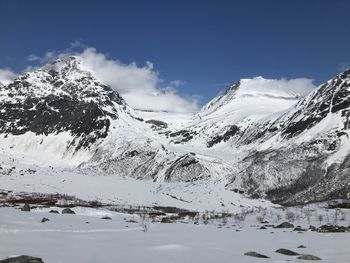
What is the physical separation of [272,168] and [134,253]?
10708 centimetres

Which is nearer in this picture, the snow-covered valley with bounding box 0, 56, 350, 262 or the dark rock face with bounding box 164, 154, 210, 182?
the snow-covered valley with bounding box 0, 56, 350, 262

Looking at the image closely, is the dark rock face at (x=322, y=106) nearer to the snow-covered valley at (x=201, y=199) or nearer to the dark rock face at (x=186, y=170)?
the snow-covered valley at (x=201, y=199)

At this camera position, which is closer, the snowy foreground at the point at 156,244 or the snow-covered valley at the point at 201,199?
the snowy foreground at the point at 156,244

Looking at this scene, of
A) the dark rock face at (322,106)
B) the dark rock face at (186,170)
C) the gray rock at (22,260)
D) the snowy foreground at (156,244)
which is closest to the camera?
the gray rock at (22,260)

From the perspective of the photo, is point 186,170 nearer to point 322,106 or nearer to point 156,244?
point 322,106

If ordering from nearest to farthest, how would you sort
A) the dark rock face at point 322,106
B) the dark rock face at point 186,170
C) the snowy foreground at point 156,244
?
the snowy foreground at point 156,244 < the dark rock face at point 186,170 < the dark rock face at point 322,106

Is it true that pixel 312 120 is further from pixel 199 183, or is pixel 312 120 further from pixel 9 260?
pixel 9 260

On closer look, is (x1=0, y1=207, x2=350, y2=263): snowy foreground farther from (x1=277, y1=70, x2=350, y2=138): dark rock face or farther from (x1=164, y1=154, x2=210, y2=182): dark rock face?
(x1=277, y1=70, x2=350, y2=138): dark rock face

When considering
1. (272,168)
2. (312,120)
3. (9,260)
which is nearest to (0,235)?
(9,260)

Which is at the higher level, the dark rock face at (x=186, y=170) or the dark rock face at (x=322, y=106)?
the dark rock face at (x=322, y=106)

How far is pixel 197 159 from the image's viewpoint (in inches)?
5458

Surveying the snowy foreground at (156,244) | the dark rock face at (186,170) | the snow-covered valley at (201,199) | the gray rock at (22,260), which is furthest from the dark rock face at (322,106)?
the gray rock at (22,260)

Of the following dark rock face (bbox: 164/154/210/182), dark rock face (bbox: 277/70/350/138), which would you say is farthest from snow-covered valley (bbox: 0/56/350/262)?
dark rock face (bbox: 277/70/350/138)

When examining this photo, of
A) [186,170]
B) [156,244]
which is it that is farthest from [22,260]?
[186,170]
